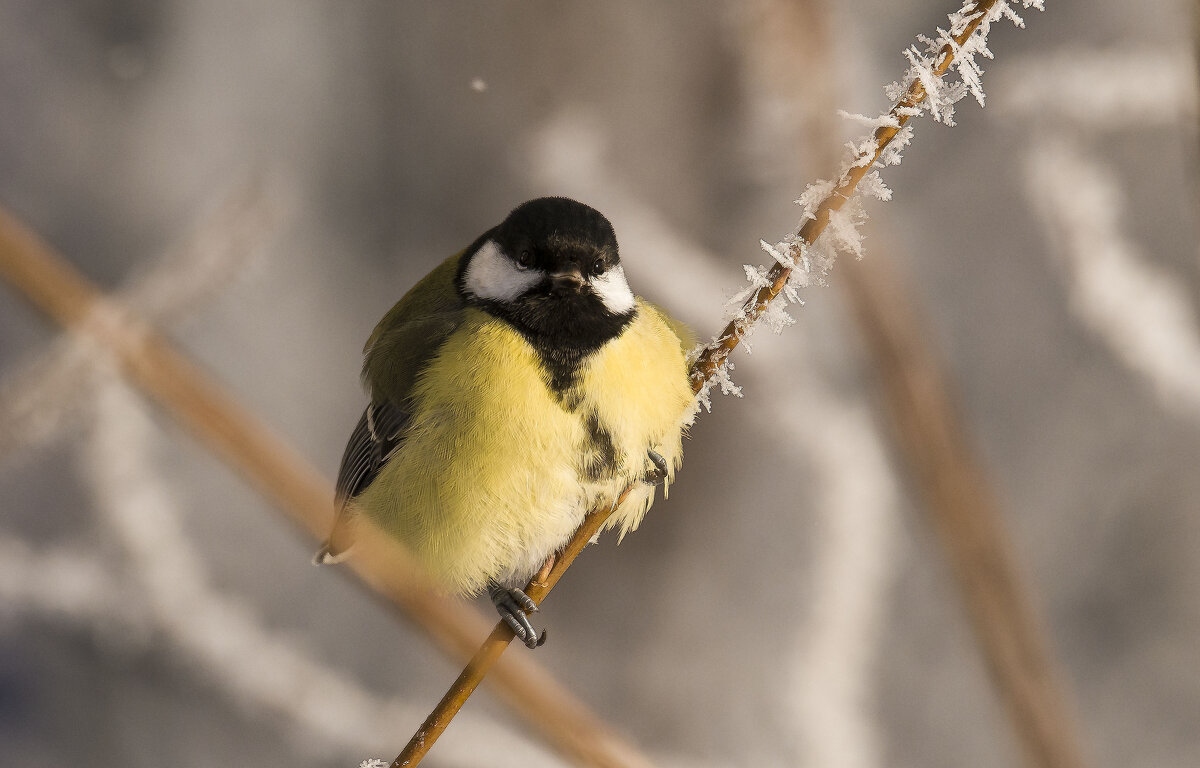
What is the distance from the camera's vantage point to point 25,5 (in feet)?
6.22

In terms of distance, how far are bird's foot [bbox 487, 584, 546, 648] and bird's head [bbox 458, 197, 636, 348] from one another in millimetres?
299

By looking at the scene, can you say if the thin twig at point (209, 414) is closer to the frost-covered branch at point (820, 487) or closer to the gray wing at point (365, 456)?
the gray wing at point (365, 456)

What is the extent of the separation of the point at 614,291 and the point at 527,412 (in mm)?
207

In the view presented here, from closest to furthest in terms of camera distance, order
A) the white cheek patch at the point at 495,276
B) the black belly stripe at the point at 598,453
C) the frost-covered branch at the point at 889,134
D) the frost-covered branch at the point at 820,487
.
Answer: the frost-covered branch at the point at 889,134, the black belly stripe at the point at 598,453, the white cheek patch at the point at 495,276, the frost-covered branch at the point at 820,487

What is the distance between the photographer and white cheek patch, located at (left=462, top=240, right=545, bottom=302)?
1106 mm

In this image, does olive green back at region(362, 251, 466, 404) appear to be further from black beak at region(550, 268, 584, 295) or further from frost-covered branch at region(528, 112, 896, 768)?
frost-covered branch at region(528, 112, 896, 768)

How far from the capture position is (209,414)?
1.15ft

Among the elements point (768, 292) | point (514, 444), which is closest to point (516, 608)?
point (514, 444)

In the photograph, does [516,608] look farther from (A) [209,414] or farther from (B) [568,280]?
(A) [209,414]

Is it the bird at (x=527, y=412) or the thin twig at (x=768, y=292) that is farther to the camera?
the bird at (x=527, y=412)

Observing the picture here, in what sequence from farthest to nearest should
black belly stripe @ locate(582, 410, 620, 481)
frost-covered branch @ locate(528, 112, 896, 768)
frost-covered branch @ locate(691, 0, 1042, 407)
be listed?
frost-covered branch @ locate(528, 112, 896, 768)
black belly stripe @ locate(582, 410, 620, 481)
frost-covered branch @ locate(691, 0, 1042, 407)

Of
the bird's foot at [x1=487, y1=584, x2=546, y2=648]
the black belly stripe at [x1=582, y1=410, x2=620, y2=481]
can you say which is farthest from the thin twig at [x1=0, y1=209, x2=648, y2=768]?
the bird's foot at [x1=487, y1=584, x2=546, y2=648]

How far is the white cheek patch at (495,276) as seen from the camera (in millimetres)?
1106

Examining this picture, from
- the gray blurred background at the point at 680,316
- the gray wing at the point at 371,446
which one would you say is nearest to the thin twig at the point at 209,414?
the gray wing at the point at 371,446
